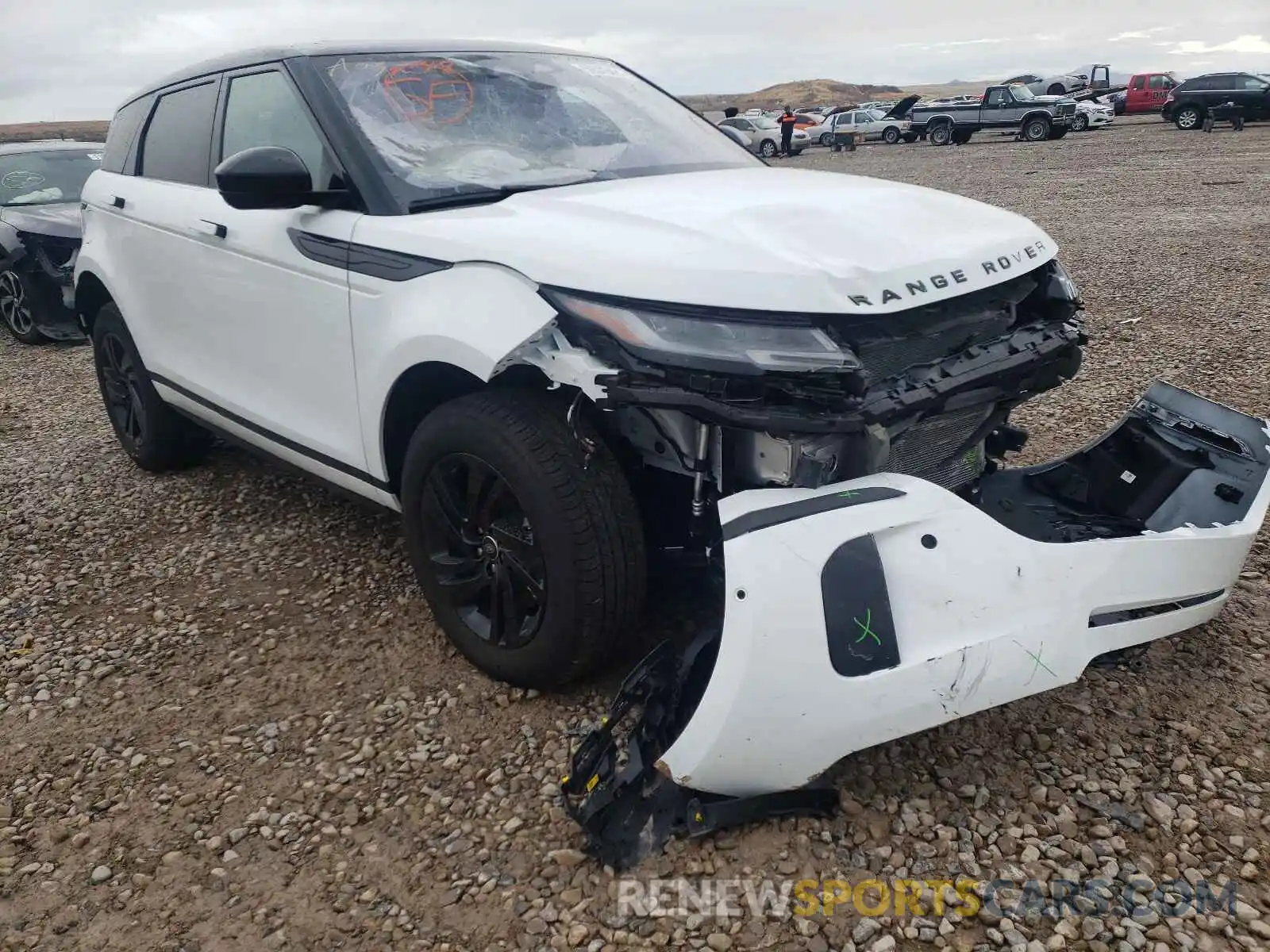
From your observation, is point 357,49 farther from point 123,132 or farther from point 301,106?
point 123,132

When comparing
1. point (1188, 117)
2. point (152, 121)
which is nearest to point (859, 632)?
point (152, 121)

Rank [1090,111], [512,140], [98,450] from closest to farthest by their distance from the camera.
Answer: [512,140] → [98,450] → [1090,111]

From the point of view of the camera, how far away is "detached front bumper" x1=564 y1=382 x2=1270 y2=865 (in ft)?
6.39

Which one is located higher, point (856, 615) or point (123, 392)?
point (856, 615)

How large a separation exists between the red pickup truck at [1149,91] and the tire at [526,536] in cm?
3640

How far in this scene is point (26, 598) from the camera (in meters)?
3.64

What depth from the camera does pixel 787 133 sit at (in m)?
30.7

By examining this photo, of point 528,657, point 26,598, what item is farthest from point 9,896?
point 26,598

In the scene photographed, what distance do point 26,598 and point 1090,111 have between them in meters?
31.1

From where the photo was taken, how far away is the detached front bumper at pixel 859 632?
1.95 meters

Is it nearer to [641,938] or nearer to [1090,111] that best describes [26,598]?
[641,938]

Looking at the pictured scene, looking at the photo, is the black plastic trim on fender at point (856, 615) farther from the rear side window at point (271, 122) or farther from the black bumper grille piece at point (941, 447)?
the rear side window at point (271, 122)

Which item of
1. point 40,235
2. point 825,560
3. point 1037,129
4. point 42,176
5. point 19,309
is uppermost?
point 1037,129

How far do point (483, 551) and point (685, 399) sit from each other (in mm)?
862
